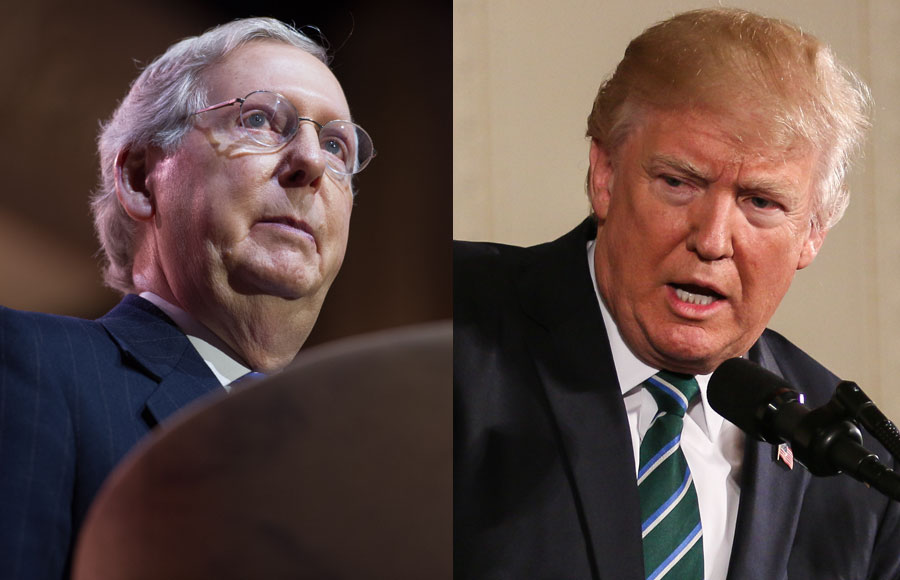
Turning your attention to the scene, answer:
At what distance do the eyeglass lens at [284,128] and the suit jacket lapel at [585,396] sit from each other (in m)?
0.40

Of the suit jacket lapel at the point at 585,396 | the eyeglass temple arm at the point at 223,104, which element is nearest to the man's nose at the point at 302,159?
the eyeglass temple arm at the point at 223,104

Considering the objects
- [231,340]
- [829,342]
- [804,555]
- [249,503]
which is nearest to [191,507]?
[249,503]

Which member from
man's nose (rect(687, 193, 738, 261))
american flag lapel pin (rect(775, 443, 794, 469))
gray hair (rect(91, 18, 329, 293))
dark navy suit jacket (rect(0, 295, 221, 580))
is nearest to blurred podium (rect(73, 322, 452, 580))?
dark navy suit jacket (rect(0, 295, 221, 580))

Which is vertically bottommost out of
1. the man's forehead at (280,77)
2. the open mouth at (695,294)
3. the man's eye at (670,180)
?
the open mouth at (695,294)

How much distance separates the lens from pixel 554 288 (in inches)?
71.4

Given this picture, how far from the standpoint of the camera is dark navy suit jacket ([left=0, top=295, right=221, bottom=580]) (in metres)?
1.36

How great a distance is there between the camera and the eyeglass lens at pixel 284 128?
1.57 metres

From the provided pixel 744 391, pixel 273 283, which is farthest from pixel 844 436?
pixel 273 283

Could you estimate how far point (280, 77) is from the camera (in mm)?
1601

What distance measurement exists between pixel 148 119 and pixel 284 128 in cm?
21

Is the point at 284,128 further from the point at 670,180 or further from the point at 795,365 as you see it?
the point at 795,365

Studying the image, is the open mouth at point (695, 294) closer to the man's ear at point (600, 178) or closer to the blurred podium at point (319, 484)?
the man's ear at point (600, 178)

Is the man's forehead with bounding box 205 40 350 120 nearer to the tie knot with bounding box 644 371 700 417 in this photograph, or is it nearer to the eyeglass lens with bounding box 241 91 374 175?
the eyeglass lens with bounding box 241 91 374 175

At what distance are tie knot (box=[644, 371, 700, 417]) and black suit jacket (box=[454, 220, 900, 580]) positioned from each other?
0.07m
